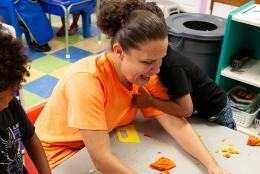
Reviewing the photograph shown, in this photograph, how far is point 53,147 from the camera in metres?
1.20

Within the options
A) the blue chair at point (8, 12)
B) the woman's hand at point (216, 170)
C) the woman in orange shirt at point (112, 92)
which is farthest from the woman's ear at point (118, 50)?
the blue chair at point (8, 12)

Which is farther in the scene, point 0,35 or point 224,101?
point 224,101

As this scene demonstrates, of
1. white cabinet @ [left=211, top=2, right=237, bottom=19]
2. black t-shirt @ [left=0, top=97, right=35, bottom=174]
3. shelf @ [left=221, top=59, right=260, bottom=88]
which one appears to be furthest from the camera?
white cabinet @ [left=211, top=2, right=237, bottom=19]

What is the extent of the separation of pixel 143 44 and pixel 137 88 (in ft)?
0.93

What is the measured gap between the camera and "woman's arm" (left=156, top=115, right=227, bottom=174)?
1.13m

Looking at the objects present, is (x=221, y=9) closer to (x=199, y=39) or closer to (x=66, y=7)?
(x=199, y=39)

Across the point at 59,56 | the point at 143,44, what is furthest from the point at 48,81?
the point at 143,44

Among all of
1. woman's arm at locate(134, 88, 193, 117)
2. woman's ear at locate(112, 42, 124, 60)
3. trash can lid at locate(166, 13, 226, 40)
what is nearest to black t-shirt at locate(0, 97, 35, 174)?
woman's ear at locate(112, 42, 124, 60)

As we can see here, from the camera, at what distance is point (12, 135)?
0.93 meters

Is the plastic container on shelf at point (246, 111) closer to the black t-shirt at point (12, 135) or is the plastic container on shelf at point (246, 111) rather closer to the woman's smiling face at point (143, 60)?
the woman's smiling face at point (143, 60)

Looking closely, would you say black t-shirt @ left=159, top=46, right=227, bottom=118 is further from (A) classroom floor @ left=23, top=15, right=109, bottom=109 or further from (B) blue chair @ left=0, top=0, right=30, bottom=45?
(B) blue chair @ left=0, top=0, right=30, bottom=45

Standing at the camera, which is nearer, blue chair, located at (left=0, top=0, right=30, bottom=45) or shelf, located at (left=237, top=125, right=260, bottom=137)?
shelf, located at (left=237, top=125, right=260, bottom=137)

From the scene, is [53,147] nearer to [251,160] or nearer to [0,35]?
[0,35]

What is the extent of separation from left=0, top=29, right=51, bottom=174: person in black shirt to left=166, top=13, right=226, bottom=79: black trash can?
138 centimetres
